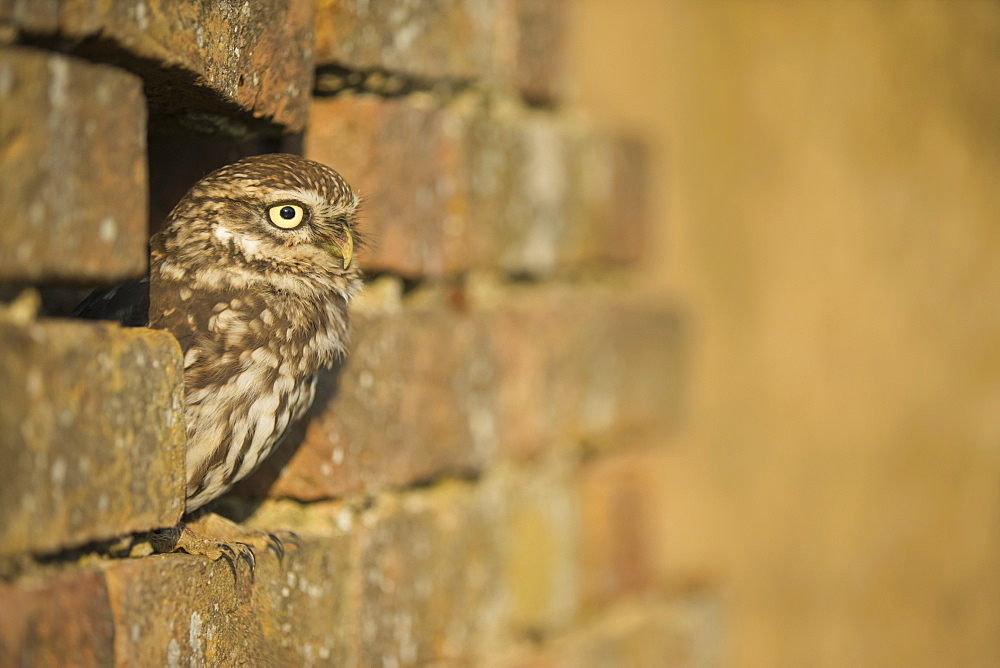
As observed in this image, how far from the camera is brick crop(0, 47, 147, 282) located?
1120mm

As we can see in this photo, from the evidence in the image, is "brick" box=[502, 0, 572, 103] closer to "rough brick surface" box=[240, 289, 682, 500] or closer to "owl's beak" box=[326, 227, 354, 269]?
"rough brick surface" box=[240, 289, 682, 500]

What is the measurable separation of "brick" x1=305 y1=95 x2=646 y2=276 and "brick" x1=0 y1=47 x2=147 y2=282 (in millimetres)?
645

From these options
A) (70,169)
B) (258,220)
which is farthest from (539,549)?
(70,169)

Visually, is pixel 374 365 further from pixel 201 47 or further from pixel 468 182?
pixel 201 47

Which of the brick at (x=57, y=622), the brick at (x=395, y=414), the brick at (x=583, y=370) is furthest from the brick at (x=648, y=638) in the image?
the brick at (x=57, y=622)

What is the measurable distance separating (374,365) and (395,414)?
11 centimetres

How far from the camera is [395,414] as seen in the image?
1.98 metres

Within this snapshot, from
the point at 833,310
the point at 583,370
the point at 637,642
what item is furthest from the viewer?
the point at 833,310

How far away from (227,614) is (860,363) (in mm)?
2809

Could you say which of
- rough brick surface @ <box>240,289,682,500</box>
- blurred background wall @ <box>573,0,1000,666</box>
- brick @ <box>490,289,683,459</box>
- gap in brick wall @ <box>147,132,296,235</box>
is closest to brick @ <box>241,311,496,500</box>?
rough brick surface @ <box>240,289,682,500</box>

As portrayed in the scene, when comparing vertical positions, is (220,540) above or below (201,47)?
below

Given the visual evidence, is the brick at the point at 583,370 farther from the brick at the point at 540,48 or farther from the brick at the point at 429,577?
the brick at the point at 540,48

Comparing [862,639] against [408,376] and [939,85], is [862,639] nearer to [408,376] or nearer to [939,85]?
[939,85]

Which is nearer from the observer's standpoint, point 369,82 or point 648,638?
point 369,82
